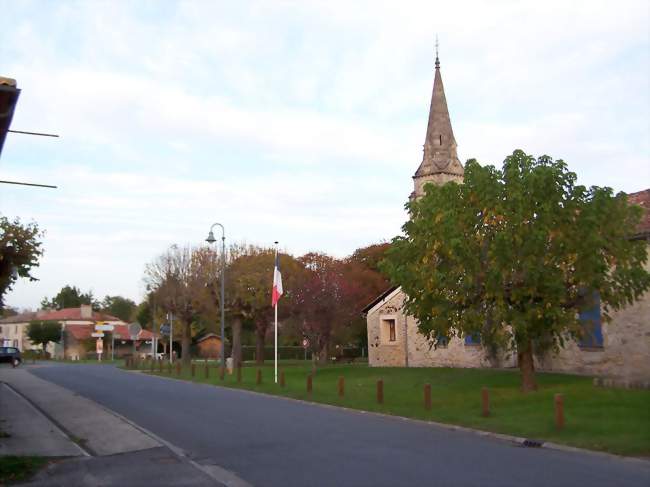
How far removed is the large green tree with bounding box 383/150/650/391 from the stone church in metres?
1.54

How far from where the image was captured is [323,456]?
11664mm

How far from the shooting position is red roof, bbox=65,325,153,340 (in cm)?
8531

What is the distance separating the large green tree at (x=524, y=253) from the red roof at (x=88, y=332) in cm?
6974

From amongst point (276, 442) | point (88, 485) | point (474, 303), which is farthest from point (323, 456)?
point (474, 303)

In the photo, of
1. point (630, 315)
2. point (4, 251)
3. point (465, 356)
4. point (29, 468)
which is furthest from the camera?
point (465, 356)

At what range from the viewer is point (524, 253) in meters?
19.4

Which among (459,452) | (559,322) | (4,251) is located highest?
(4,251)

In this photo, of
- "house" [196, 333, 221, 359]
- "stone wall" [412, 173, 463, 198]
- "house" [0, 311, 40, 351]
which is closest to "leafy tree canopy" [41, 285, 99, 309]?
"house" [0, 311, 40, 351]

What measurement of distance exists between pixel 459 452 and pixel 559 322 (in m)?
8.55

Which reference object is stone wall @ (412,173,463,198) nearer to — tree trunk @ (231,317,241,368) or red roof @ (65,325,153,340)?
tree trunk @ (231,317,241,368)

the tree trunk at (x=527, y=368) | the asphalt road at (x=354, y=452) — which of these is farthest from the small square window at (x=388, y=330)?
the asphalt road at (x=354, y=452)

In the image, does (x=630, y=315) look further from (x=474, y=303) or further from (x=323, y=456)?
(x=323, y=456)

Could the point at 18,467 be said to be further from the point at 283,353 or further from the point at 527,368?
the point at 283,353

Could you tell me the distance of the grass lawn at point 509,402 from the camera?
13.7 metres
